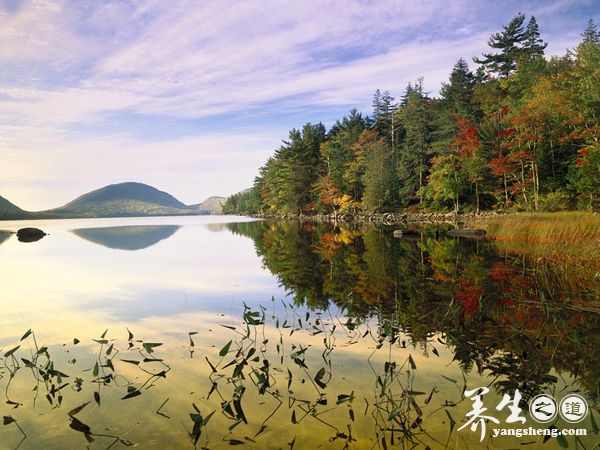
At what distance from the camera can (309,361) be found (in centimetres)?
691

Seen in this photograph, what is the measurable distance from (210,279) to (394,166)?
5118 cm

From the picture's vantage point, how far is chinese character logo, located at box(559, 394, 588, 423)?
15.4ft

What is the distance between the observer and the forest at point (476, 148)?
3600 centimetres

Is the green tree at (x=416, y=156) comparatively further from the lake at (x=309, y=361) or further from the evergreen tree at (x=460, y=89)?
the lake at (x=309, y=361)

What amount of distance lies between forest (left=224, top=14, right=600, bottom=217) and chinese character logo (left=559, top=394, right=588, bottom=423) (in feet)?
109

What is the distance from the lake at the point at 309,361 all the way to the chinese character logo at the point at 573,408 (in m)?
0.02

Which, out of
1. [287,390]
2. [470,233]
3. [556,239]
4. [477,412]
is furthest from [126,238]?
[477,412]

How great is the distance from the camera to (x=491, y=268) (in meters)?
15.3

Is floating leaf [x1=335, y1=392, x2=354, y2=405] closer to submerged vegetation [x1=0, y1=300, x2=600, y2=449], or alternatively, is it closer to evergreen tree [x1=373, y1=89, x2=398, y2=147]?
submerged vegetation [x1=0, y1=300, x2=600, y2=449]

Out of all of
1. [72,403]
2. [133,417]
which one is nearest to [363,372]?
[133,417]

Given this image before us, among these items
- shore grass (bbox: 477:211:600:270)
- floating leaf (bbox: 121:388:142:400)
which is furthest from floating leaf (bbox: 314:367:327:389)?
shore grass (bbox: 477:211:600:270)

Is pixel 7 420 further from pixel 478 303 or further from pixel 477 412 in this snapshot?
pixel 478 303

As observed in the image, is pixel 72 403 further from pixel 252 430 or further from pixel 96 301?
pixel 96 301

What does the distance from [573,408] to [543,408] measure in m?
0.36
